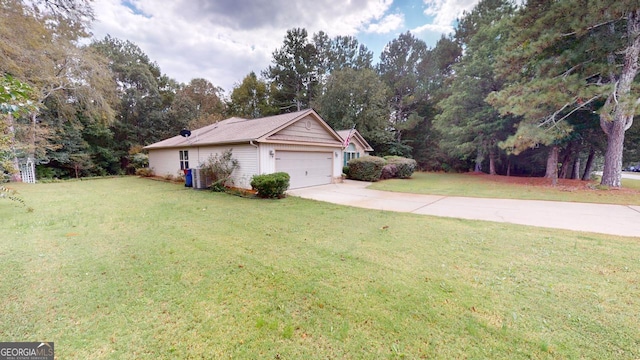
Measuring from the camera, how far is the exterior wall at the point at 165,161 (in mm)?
14544

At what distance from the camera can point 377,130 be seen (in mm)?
23891

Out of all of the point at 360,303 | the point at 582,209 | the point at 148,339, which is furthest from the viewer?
the point at 582,209

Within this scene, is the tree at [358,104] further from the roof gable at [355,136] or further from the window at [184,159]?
the window at [184,159]

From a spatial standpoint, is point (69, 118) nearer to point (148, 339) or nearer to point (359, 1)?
point (359, 1)

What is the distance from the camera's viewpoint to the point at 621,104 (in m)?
8.55

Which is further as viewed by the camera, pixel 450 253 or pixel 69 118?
pixel 69 118

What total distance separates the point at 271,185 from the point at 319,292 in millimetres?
6018

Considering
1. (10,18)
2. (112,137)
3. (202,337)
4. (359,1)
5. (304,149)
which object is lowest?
(202,337)

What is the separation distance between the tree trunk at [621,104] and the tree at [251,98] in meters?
26.9

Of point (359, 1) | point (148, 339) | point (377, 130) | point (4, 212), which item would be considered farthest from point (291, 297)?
point (377, 130)

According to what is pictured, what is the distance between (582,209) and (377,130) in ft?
59.7

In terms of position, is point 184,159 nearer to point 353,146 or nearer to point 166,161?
point 166,161

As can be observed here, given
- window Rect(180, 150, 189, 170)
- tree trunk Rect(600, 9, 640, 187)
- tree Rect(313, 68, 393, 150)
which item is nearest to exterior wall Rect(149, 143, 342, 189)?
window Rect(180, 150, 189, 170)

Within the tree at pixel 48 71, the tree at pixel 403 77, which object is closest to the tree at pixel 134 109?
the tree at pixel 48 71
